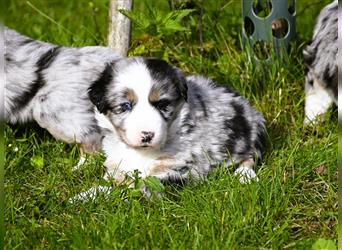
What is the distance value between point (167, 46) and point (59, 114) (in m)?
1.36

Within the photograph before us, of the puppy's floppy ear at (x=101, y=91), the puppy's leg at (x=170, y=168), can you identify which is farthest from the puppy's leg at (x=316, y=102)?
the puppy's floppy ear at (x=101, y=91)

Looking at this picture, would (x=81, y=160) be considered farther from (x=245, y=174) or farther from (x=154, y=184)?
(x=245, y=174)

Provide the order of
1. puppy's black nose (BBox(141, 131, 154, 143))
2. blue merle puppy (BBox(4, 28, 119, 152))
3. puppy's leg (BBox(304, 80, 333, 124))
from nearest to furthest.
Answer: puppy's black nose (BBox(141, 131, 154, 143)), blue merle puppy (BBox(4, 28, 119, 152)), puppy's leg (BBox(304, 80, 333, 124))

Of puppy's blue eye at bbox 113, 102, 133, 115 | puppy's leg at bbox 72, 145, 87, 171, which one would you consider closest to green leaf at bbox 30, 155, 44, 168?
puppy's leg at bbox 72, 145, 87, 171

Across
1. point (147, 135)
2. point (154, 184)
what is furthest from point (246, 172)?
point (147, 135)

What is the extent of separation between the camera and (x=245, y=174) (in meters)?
4.60

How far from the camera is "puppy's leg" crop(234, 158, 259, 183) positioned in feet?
15.1

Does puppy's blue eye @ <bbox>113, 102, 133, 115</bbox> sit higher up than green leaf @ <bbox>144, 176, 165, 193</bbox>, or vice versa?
puppy's blue eye @ <bbox>113, 102, 133, 115</bbox>

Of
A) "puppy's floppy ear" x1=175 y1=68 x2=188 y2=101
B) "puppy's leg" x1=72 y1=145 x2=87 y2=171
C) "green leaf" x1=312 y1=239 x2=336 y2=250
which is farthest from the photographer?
"puppy's leg" x1=72 y1=145 x2=87 y2=171

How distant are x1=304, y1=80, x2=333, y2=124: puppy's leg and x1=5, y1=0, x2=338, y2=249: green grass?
0.07 m

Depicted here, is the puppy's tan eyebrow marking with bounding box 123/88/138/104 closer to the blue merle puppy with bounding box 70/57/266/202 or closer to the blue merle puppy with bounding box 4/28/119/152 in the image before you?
the blue merle puppy with bounding box 70/57/266/202

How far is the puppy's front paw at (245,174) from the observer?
4.58 metres

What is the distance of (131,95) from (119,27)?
61.8 inches

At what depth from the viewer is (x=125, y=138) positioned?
462 centimetres
